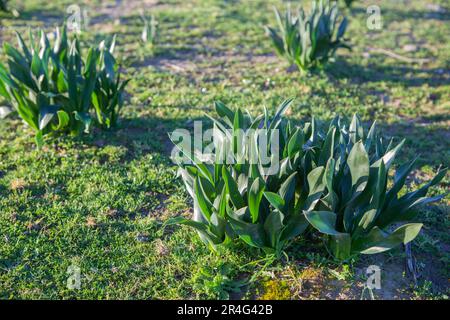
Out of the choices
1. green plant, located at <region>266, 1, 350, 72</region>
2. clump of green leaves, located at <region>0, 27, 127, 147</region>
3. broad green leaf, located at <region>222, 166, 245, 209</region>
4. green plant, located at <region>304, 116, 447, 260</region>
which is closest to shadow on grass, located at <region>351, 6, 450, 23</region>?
Answer: green plant, located at <region>266, 1, 350, 72</region>

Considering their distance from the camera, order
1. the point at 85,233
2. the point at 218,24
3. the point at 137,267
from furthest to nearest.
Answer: the point at 218,24 < the point at 85,233 < the point at 137,267

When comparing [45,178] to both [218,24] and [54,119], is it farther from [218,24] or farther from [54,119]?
[218,24]

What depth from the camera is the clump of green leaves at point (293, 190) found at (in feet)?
10.4

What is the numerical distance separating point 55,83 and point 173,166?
126 centimetres

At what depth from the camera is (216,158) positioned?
332 centimetres

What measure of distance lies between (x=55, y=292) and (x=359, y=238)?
187cm

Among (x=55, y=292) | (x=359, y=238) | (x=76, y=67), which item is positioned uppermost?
(x=76, y=67)

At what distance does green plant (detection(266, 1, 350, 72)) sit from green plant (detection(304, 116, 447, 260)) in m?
2.78

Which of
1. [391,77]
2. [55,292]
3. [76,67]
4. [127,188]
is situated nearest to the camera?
[55,292]

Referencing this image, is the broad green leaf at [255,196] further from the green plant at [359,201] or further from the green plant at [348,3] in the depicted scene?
the green plant at [348,3]

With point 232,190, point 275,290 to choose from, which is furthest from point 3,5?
point 275,290

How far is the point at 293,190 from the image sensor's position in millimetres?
3322

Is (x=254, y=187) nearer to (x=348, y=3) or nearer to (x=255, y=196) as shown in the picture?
(x=255, y=196)

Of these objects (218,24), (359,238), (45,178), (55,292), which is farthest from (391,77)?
(55,292)
